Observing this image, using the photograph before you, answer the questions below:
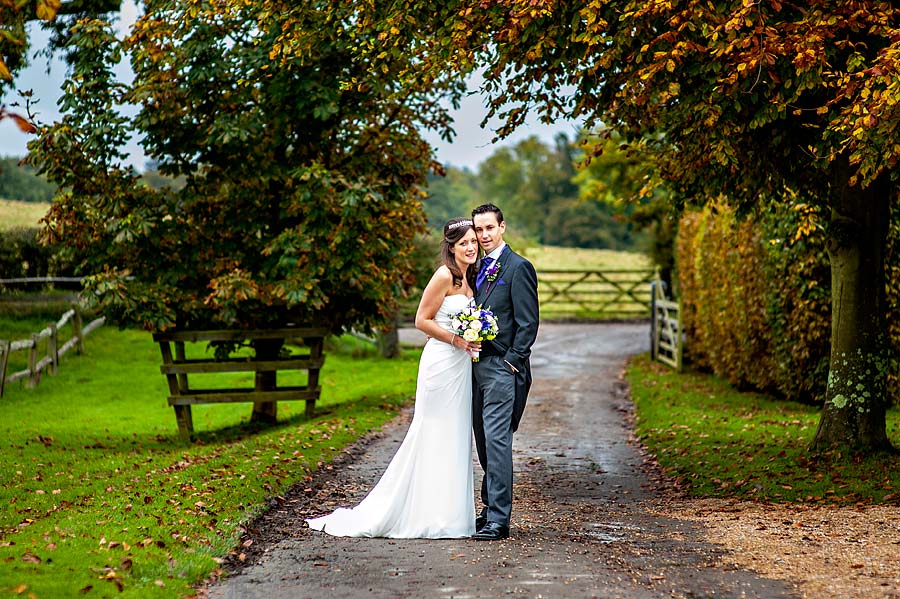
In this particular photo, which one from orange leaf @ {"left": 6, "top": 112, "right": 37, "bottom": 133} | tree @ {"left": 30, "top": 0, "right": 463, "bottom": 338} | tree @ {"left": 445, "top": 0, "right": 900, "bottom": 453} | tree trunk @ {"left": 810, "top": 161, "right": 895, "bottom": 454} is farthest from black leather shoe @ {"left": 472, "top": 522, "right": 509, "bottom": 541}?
tree @ {"left": 30, "top": 0, "right": 463, "bottom": 338}

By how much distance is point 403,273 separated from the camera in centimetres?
1720

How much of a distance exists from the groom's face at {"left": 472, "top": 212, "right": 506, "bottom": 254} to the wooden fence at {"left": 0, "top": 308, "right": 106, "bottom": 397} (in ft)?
47.6

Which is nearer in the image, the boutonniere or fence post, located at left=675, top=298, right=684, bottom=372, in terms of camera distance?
the boutonniere

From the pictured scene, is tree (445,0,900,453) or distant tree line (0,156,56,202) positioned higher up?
distant tree line (0,156,56,202)

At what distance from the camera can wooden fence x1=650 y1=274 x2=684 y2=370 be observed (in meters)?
23.8

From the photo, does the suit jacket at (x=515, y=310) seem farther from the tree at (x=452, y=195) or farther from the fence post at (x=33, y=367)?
the tree at (x=452, y=195)

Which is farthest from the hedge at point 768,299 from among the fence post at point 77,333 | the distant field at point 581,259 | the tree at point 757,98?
the distant field at point 581,259

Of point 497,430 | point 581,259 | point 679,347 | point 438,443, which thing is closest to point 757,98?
point 497,430

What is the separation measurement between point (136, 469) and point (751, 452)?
298 inches

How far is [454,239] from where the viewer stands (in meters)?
8.26

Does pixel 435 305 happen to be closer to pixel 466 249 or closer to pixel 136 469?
pixel 466 249

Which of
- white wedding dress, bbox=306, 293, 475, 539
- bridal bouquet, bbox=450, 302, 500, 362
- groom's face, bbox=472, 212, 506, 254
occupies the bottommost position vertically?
white wedding dress, bbox=306, 293, 475, 539

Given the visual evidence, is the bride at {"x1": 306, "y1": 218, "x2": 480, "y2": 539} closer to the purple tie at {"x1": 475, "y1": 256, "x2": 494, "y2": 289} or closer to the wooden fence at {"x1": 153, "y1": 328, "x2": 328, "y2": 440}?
the purple tie at {"x1": 475, "y1": 256, "x2": 494, "y2": 289}

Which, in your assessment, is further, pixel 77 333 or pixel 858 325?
pixel 77 333
